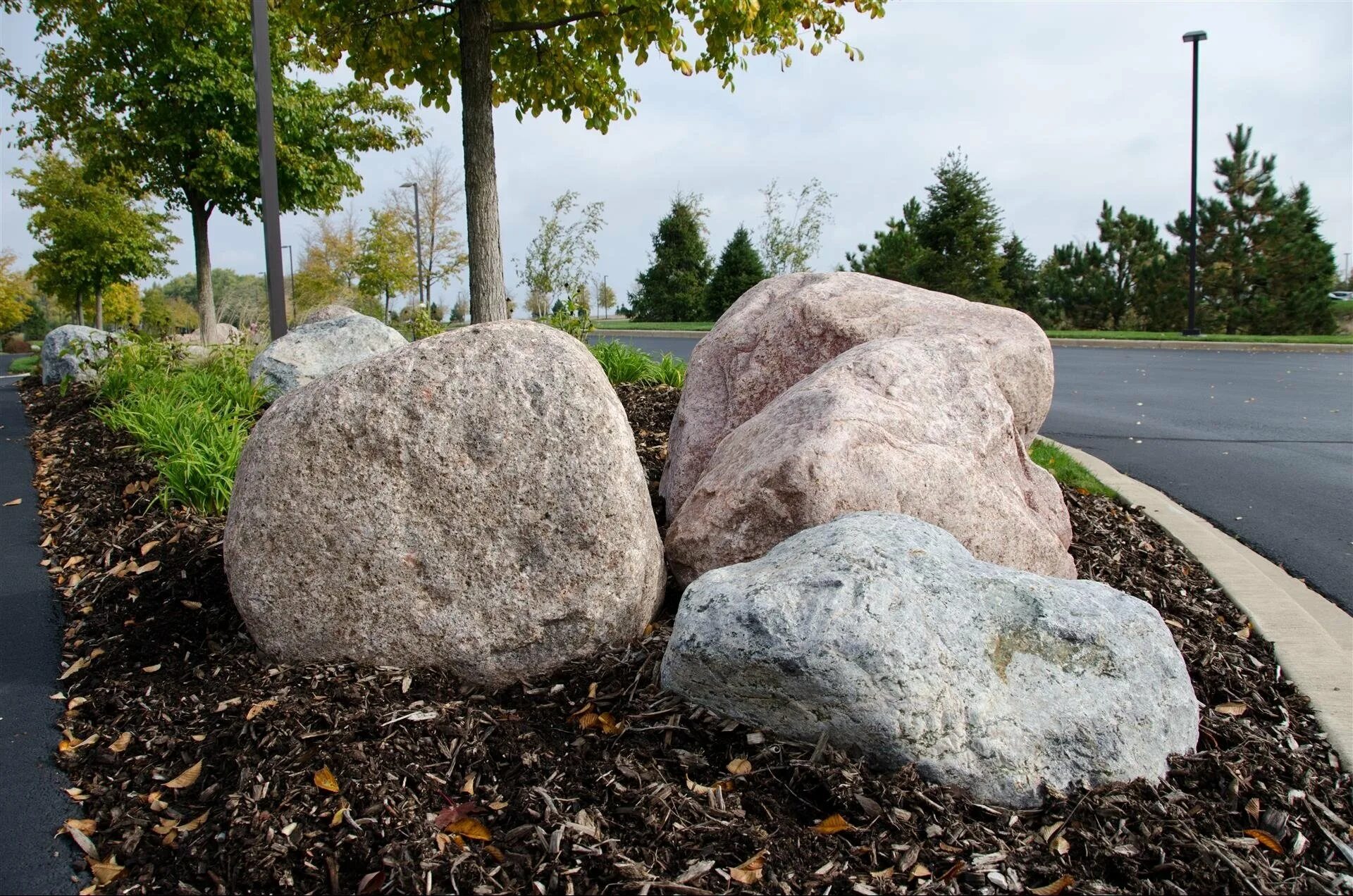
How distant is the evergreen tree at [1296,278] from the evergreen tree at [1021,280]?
593cm

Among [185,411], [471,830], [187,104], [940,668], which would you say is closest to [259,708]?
[471,830]

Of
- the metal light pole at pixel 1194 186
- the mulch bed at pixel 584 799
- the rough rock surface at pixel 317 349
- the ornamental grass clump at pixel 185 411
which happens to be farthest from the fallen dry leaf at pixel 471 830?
the metal light pole at pixel 1194 186

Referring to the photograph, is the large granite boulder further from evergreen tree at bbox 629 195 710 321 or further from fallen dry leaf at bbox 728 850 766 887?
evergreen tree at bbox 629 195 710 321

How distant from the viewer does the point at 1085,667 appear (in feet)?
9.59

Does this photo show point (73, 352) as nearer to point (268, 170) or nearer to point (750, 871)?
point (268, 170)

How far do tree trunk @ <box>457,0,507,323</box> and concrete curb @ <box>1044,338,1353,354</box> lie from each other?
1294 centimetres

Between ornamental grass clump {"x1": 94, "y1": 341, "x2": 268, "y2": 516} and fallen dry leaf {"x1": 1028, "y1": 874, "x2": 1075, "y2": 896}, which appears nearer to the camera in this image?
fallen dry leaf {"x1": 1028, "y1": 874, "x2": 1075, "y2": 896}

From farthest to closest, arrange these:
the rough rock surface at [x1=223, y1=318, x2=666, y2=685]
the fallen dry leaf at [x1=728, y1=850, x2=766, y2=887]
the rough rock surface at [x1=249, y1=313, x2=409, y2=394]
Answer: the rough rock surface at [x1=249, y1=313, x2=409, y2=394] → the rough rock surface at [x1=223, y1=318, x2=666, y2=685] → the fallen dry leaf at [x1=728, y1=850, x2=766, y2=887]

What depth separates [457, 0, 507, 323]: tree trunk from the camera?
8.55 meters

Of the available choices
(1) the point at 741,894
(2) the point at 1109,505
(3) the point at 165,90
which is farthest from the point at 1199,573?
(3) the point at 165,90

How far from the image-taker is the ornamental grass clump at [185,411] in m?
5.52

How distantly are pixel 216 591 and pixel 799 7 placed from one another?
7.11 metres

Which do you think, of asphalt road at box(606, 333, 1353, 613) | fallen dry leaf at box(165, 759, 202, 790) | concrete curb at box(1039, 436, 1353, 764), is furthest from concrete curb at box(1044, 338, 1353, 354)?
fallen dry leaf at box(165, 759, 202, 790)

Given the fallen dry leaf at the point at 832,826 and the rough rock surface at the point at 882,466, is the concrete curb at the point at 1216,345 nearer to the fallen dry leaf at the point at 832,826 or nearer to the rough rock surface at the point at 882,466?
the rough rock surface at the point at 882,466
